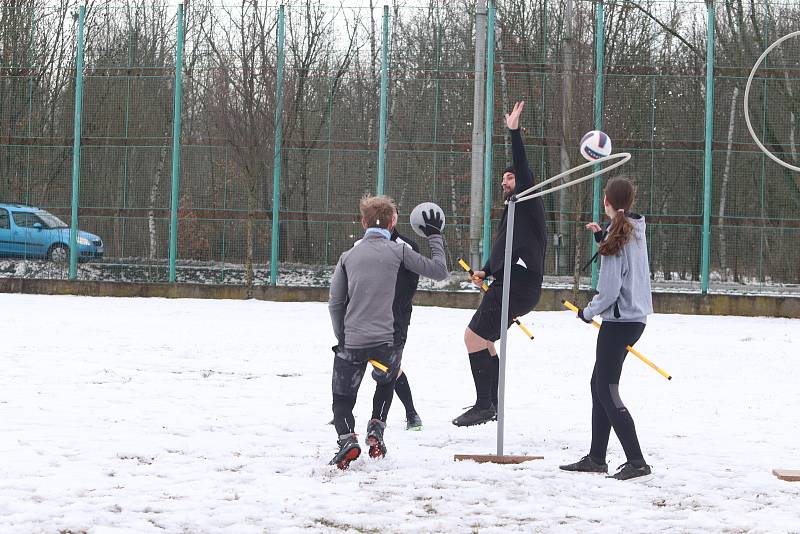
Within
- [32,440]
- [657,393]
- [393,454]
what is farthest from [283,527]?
[657,393]

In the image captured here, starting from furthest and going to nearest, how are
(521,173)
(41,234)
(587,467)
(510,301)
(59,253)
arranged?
1. (59,253)
2. (41,234)
3. (510,301)
4. (521,173)
5. (587,467)

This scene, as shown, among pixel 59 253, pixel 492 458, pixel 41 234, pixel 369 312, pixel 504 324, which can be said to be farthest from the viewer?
pixel 59 253

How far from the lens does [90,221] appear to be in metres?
20.4

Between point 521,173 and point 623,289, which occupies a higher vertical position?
Answer: point 521,173

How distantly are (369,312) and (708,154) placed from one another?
13.8m

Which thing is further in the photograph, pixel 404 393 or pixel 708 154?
pixel 708 154

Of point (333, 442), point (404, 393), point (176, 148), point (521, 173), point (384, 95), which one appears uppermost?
point (384, 95)

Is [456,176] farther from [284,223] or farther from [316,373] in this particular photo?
[316,373]

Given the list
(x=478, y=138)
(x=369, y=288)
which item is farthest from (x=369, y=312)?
(x=478, y=138)

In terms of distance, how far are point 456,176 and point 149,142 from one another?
18.9ft

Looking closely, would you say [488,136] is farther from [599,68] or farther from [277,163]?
[277,163]

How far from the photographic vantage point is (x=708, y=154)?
19234 mm

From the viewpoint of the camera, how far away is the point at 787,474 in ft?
21.5

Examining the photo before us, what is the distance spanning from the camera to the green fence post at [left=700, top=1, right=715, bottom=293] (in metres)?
19.0
